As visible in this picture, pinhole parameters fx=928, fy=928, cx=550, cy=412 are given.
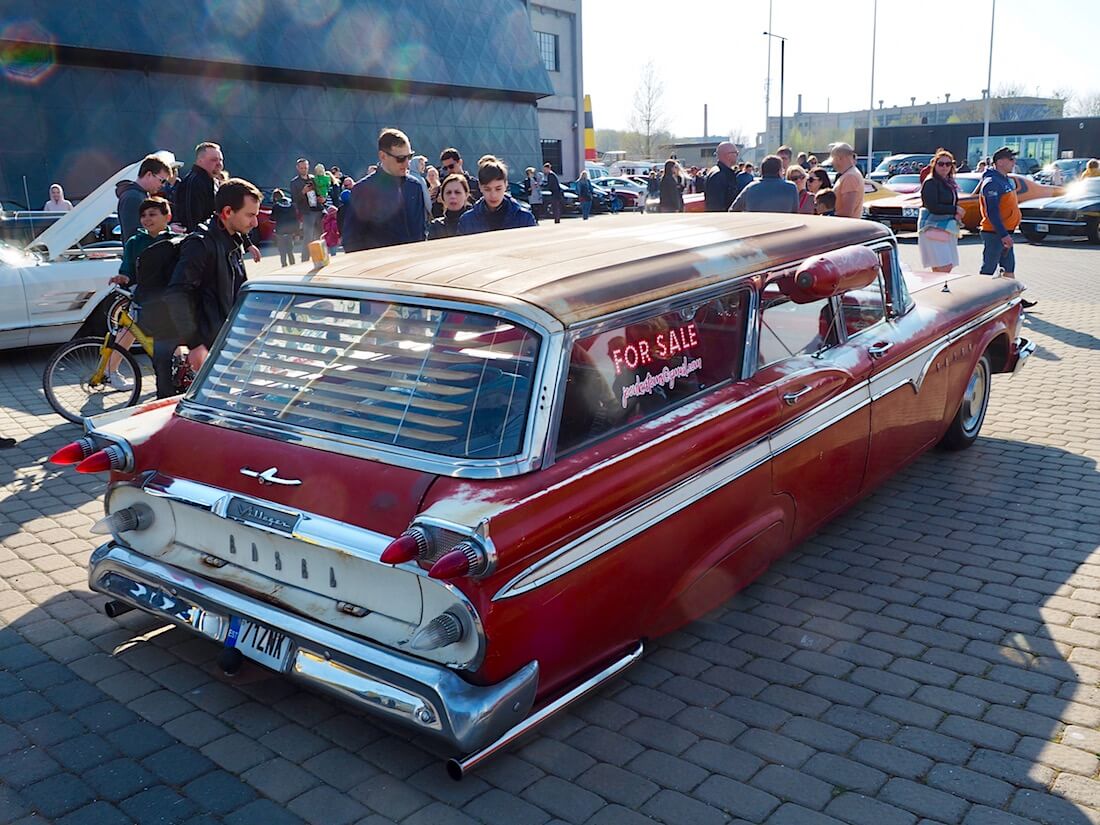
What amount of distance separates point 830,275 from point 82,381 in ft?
18.7

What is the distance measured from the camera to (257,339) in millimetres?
3584

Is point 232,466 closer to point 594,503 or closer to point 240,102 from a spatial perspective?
point 594,503

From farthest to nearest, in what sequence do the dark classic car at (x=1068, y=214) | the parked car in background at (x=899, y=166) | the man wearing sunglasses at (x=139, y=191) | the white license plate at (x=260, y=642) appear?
the parked car in background at (x=899, y=166) → the dark classic car at (x=1068, y=214) → the man wearing sunglasses at (x=139, y=191) → the white license plate at (x=260, y=642)

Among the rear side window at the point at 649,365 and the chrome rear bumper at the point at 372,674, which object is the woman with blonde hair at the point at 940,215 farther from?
the chrome rear bumper at the point at 372,674

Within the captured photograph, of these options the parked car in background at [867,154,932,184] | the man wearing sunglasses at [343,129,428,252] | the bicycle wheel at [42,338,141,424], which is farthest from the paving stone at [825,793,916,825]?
the parked car in background at [867,154,932,184]

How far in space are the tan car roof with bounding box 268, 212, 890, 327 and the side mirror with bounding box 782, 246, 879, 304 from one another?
14 centimetres

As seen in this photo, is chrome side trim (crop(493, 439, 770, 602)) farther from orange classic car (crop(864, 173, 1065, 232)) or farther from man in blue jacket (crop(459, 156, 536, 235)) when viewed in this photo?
orange classic car (crop(864, 173, 1065, 232))

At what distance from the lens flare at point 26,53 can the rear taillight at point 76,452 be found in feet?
70.9

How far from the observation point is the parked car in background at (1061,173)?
2642 cm

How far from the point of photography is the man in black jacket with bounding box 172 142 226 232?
739 centimetres

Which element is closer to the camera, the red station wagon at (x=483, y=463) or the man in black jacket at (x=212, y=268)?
the red station wagon at (x=483, y=463)

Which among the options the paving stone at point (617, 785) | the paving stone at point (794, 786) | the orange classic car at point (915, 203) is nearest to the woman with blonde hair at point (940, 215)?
the paving stone at point (794, 786)

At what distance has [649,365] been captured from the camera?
345cm

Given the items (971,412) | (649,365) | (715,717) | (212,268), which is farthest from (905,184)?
(715,717)
